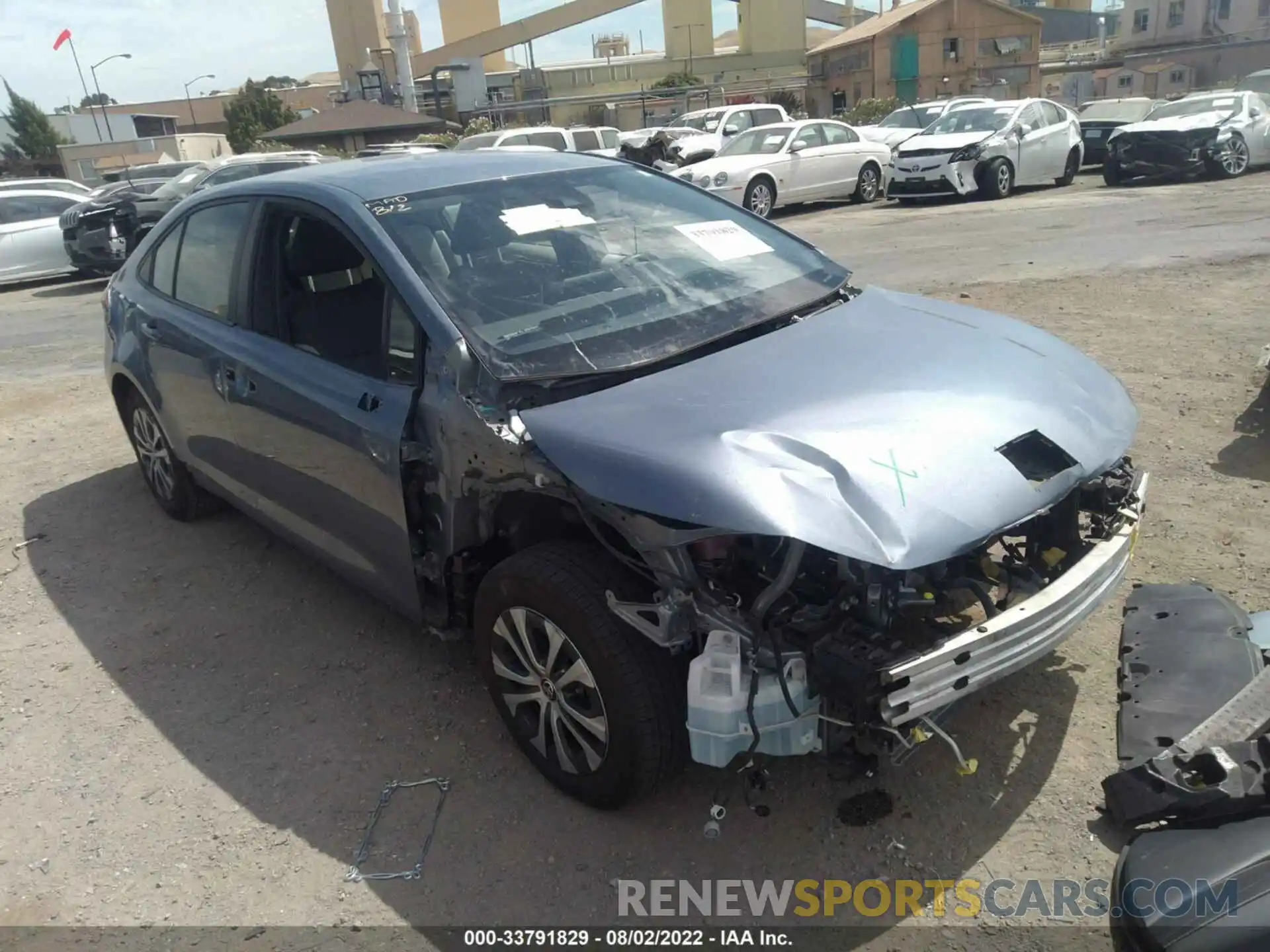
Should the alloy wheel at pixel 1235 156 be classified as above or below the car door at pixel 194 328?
below

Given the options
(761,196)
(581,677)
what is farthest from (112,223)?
(581,677)

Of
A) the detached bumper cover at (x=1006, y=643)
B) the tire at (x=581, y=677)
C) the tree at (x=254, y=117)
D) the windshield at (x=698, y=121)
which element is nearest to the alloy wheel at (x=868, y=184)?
the windshield at (x=698, y=121)

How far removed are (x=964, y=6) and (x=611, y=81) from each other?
30.4 m

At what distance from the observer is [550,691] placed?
283cm

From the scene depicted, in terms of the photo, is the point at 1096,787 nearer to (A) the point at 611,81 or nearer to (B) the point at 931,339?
(B) the point at 931,339

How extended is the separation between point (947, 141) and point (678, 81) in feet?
175

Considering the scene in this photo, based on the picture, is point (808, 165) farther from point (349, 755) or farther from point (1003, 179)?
point (349, 755)

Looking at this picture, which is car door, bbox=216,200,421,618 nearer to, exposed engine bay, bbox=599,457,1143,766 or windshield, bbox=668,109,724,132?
exposed engine bay, bbox=599,457,1143,766

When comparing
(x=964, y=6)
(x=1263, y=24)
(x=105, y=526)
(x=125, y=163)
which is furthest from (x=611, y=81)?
(x=105, y=526)

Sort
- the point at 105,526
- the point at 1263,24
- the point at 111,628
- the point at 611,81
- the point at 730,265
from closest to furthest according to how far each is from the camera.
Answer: the point at 730,265, the point at 111,628, the point at 105,526, the point at 1263,24, the point at 611,81

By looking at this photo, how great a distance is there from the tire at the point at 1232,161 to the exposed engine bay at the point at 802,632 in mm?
16419

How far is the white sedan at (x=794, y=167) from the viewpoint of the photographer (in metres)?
14.9

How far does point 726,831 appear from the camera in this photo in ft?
9.11

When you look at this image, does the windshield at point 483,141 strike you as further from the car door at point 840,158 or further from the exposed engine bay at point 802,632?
the exposed engine bay at point 802,632
